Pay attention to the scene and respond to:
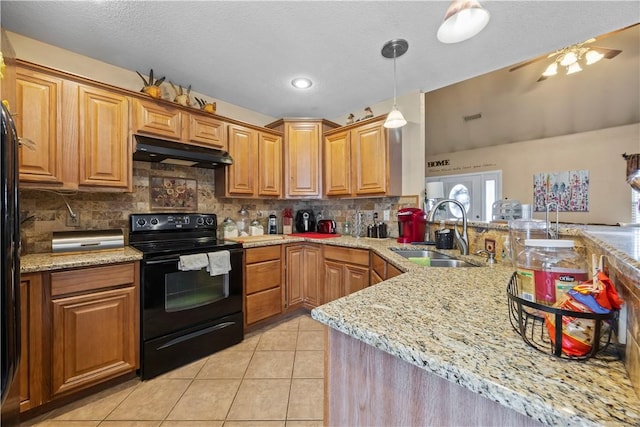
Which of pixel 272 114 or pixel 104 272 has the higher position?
pixel 272 114

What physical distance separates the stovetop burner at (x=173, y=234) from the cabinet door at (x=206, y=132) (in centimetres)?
69

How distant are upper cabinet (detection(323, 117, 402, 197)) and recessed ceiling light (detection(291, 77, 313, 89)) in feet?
1.92

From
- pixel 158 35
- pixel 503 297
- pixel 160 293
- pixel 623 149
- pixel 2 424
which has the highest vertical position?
pixel 158 35

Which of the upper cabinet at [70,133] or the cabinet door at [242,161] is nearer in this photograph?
the upper cabinet at [70,133]

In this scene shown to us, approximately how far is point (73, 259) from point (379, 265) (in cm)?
201

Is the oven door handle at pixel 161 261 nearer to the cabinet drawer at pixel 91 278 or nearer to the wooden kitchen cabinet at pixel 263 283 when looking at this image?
the cabinet drawer at pixel 91 278

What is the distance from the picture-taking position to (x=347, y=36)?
1.74 m

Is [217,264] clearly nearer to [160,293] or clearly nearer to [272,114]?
[160,293]

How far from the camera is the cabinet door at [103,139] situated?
1.73 meters

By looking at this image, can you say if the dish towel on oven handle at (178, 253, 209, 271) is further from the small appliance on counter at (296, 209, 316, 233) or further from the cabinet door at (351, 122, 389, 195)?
the cabinet door at (351, 122, 389, 195)

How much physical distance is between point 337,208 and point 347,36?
1896mm

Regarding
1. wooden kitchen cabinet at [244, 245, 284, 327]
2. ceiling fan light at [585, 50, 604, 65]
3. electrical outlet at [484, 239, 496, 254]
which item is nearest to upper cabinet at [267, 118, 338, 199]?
wooden kitchen cabinet at [244, 245, 284, 327]

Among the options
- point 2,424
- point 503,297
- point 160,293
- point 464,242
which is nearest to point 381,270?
point 464,242

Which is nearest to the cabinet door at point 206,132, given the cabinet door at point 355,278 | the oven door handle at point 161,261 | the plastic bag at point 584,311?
the oven door handle at point 161,261
